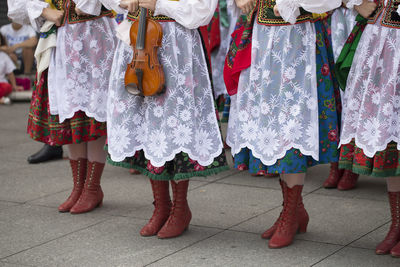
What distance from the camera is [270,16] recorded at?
399 centimetres

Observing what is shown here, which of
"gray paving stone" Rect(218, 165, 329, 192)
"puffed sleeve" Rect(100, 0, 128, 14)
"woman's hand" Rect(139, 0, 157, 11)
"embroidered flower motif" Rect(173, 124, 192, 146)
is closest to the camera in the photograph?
"woman's hand" Rect(139, 0, 157, 11)

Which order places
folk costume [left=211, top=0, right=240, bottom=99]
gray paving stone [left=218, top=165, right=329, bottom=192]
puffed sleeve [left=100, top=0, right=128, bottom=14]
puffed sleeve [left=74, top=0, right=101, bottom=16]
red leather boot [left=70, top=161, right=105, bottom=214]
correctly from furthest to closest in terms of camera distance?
folk costume [left=211, top=0, right=240, bottom=99] → gray paving stone [left=218, top=165, right=329, bottom=192] → red leather boot [left=70, top=161, right=105, bottom=214] → puffed sleeve [left=74, top=0, right=101, bottom=16] → puffed sleeve [left=100, top=0, right=128, bottom=14]

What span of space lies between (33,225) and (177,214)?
104 centimetres

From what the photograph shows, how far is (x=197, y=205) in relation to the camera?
518 centimetres

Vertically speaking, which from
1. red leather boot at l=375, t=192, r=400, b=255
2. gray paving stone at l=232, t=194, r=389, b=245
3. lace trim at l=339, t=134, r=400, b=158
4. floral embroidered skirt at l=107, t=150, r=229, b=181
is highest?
lace trim at l=339, t=134, r=400, b=158

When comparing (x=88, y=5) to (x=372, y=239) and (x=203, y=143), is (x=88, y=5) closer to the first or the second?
(x=203, y=143)

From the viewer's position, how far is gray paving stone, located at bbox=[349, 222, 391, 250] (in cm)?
417

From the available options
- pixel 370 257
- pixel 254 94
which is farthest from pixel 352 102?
pixel 370 257

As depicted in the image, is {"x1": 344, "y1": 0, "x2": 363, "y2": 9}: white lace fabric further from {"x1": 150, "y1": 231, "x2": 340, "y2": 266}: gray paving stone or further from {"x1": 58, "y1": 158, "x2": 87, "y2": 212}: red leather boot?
{"x1": 58, "y1": 158, "x2": 87, "y2": 212}: red leather boot

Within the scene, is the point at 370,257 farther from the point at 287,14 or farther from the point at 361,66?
the point at 287,14

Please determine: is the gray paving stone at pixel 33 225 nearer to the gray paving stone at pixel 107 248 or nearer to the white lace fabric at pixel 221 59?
the gray paving stone at pixel 107 248

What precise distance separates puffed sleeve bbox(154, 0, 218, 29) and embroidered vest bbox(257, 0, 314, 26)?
0.99 ft

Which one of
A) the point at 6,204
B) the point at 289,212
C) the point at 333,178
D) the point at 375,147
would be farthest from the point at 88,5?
the point at 333,178

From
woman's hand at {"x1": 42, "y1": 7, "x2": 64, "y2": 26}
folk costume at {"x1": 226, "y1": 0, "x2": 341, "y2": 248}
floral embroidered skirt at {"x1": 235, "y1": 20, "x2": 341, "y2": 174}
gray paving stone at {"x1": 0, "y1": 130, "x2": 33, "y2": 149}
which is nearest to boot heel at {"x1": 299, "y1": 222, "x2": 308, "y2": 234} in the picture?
folk costume at {"x1": 226, "y1": 0, "x2": 341, "y2": 248}
